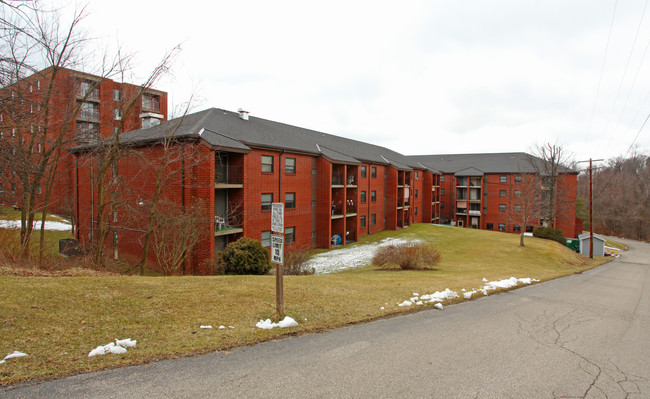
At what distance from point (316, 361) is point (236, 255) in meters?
10.5

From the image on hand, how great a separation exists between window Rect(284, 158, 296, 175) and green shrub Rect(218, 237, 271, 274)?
9.54 metres

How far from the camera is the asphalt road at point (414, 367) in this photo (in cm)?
442

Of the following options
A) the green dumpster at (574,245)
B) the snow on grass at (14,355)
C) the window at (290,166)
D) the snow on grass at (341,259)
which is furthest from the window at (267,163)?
the green dumpster at (574,245)

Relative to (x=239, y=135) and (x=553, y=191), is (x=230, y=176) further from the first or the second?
(x=553, y=191)

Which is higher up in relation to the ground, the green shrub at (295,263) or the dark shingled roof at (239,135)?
the dark shingled roof at (239,135)

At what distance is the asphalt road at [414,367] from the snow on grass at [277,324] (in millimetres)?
473

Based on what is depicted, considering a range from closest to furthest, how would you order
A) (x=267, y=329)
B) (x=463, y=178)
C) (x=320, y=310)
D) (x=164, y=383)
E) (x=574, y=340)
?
(x=164, y=383) < (x=267, y=329) < (x=574, y=340) < (x=320, y=310) < (x=463, y=178)

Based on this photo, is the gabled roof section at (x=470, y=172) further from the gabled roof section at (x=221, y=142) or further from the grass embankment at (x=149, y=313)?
the grass embankment at (x=149, y=313)

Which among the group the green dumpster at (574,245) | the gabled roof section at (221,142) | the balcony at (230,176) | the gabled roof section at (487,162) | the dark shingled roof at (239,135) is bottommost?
the green dumpster at (574,245)

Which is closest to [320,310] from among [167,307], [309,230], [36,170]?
[167,307]

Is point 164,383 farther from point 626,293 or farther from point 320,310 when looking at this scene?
point 626,293

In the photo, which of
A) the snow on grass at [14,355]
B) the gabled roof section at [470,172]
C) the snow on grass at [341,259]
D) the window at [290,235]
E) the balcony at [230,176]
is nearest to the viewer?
the snow on grass at [14,355]

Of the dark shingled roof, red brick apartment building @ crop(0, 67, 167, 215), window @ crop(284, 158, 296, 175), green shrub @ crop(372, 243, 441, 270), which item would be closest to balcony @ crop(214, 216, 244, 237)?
the dark shingled roof

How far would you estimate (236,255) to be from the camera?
1520 cm
